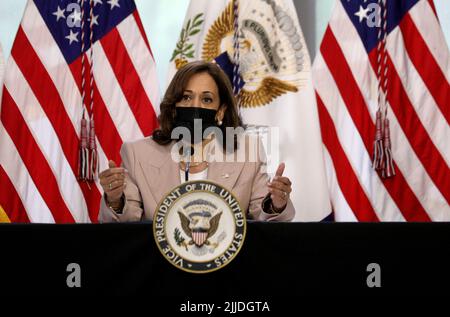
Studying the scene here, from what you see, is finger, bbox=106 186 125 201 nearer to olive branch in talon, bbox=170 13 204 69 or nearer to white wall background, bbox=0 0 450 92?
olive branch in talon, bbox=170 13 204 69

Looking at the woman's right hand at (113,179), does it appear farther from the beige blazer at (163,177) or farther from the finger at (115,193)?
the beige blazer at (163,177)

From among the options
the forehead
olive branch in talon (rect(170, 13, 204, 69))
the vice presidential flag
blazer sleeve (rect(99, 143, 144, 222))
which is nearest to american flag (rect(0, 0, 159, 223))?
olive branch in talon (rect(170, 13, 204, 69))

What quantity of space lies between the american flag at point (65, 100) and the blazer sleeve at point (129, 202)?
3.97 ft

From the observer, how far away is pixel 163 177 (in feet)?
8.41

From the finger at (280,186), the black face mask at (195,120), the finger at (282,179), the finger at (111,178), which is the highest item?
the black face mask at (195,120)

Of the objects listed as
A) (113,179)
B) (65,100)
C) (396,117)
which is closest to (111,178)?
(113,179)

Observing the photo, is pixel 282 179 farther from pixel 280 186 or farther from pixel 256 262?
pixel 256 262

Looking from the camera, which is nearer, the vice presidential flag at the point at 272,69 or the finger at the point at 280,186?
the finger at the point at 280,186

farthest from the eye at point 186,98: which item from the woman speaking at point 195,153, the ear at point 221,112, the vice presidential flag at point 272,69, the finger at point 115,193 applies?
the vice presidential flag at point 272,69

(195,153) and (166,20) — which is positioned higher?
(166,20)

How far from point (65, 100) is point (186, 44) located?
2.22 feet

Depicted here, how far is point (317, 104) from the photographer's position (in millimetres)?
3955

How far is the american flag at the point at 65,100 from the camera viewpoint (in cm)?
376

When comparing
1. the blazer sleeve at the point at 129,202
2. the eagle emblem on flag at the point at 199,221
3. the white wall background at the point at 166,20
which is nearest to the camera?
the eagle emblem on flag at the point at 199,221
